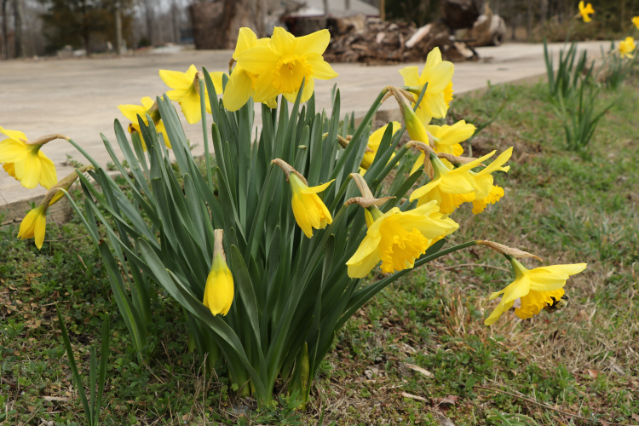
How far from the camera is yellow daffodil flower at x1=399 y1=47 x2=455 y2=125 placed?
1.26 m

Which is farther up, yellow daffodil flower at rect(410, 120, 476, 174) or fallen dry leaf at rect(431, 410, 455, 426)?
yellow daffodil flower at rect(410, 120, 476, 174)

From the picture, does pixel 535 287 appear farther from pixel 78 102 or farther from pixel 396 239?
pixel 78 102

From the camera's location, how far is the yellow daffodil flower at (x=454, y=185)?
101cm

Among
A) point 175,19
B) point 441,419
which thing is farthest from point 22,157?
point 175,19

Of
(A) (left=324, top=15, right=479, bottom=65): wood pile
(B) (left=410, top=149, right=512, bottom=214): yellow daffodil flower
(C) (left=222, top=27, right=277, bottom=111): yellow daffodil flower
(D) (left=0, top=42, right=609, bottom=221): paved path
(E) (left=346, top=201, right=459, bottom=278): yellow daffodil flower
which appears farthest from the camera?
(A) (left=324, top=15, right=479, bottom=65): wood pile

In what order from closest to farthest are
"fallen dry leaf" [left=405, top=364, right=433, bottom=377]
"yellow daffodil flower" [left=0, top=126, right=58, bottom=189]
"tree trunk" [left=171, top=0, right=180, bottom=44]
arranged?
1. "yellow daffodil flower" [left=0, top=126, right=58, bottom=189]
2. "fallen dry leaf" [left=405, top=364, right=433, bottom=377]
3. "tree trunk" [left=171, top=0, right=180, bottom=44]

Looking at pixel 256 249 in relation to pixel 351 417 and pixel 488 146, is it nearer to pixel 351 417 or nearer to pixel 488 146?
pixel 351 417

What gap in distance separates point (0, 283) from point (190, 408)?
800 millimetres

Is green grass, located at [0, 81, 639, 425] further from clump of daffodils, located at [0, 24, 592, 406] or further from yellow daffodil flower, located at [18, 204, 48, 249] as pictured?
yellow daffodil flower, located at [18, 204, 48, 249]

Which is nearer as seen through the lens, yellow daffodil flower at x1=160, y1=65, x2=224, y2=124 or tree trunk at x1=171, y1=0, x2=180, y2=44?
yellow daffodil flower at x1=160, y1=65, x2=224, y2=124

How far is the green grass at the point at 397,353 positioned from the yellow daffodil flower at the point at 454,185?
697mm

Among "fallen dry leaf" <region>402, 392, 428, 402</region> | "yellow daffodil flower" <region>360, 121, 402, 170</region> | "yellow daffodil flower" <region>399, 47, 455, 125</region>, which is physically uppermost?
"yellow daffodil flower" <region>399, 47, 455, 125</region>

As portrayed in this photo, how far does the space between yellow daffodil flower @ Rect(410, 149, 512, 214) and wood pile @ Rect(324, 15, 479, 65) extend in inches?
316

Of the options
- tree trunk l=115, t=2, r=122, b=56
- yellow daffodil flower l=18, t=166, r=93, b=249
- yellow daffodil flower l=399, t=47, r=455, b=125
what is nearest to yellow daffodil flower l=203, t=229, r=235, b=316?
yellow daffodil flower l=18, t=166, r=93, b=249
